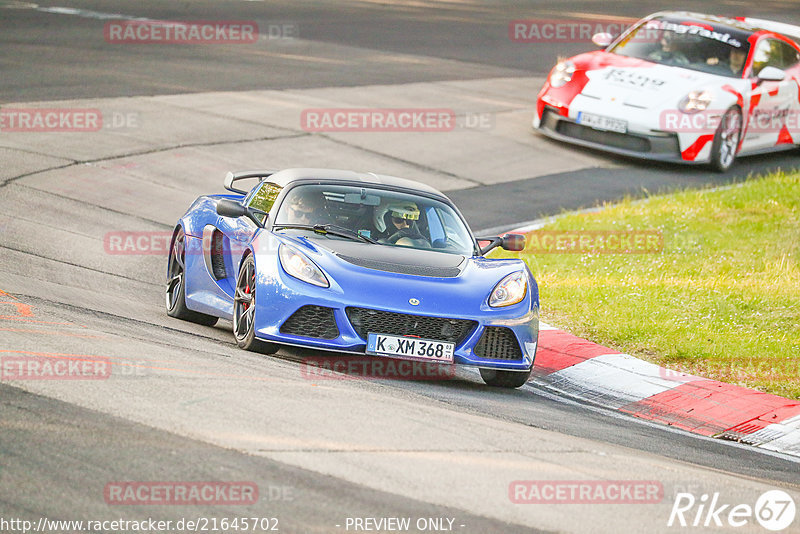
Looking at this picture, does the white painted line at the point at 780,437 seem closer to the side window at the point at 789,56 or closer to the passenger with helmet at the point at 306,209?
the passenger with helmet at the point at 306,209

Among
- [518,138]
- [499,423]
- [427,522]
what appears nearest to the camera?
[427,522]

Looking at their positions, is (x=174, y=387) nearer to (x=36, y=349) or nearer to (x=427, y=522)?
(x=36, y=349)

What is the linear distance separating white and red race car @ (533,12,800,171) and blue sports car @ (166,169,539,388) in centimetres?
827

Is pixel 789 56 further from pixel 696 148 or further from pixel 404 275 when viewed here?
pixel 404 275

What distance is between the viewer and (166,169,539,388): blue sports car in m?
7.45

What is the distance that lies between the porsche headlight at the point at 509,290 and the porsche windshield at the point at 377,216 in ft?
2.05

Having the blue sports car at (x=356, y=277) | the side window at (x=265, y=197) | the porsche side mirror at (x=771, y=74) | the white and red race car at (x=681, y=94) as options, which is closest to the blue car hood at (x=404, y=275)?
the blue sports car at (x=356, y=277)

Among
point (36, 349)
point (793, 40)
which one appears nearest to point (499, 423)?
point (36, 349)

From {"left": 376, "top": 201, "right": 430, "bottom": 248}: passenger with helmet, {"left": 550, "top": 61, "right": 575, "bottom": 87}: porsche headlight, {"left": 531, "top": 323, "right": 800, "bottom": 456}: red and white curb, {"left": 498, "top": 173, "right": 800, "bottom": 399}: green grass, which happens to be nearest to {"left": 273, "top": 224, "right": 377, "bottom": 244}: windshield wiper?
{"left": 376, "top": 201, "right": 430, "bottom": 248}: passenger with helmet

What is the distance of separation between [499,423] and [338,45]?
61.6 feet

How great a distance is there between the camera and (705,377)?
8.61 meters

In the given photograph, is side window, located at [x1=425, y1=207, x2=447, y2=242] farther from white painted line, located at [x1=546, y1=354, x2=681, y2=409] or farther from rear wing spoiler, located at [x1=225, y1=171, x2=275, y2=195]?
rear wing spoiler, located at [x1=225, y1=171, x2=275, y2=195]

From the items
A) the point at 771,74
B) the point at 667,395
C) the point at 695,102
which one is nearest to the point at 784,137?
the point at 771,74

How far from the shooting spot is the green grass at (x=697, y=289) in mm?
9000
